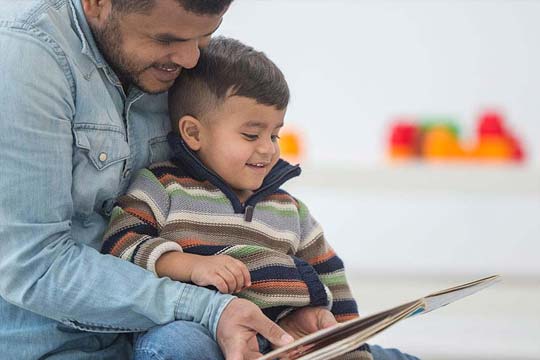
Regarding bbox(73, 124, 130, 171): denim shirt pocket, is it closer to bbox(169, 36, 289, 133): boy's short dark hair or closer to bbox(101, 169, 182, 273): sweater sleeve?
bbox(101, 169, 182, 273): sweater sleeve

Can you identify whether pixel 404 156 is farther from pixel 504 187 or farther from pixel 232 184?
pixel 232 184

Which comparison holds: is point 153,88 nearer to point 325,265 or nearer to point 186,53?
point 186,53

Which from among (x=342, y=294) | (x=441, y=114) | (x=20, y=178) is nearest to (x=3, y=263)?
(x=20, y=178)

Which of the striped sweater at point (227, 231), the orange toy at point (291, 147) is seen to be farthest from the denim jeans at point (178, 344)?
the orange toy at point (291, 147)

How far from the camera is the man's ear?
144 centimetres

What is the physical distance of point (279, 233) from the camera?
1549mm

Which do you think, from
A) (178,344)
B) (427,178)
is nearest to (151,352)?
(178,344)

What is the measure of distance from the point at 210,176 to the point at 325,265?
258 millimetres

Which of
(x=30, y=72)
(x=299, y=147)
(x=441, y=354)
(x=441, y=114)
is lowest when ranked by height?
(x=441, y=354)

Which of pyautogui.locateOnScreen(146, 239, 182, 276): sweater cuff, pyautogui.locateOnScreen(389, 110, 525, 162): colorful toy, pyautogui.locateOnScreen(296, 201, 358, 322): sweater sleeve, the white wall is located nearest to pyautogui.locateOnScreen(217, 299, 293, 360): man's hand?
pyautogui.locateOnScreen(146, 239, 182, 276): sweater cuff

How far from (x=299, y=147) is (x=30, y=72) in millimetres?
2960

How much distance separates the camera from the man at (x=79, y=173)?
4.38ft

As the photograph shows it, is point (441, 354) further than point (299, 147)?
No

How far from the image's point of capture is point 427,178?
3.95 m
